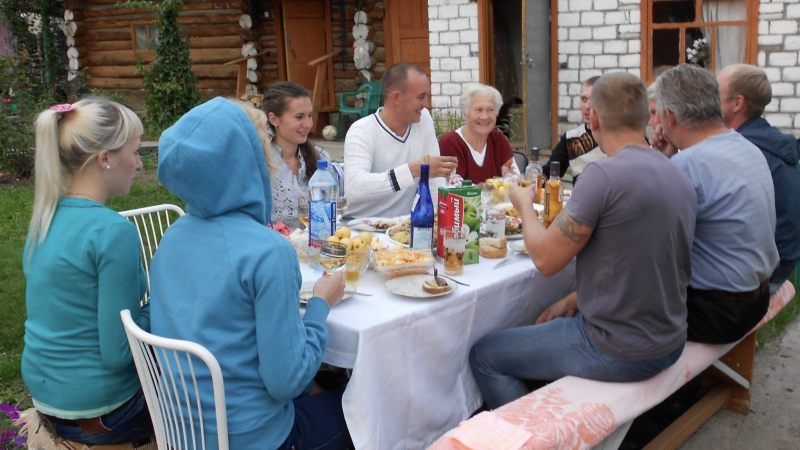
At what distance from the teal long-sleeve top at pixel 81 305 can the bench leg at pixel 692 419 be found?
210 cm

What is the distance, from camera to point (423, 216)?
2.62 m

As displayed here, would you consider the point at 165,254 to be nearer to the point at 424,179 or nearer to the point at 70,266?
the point at 70,266

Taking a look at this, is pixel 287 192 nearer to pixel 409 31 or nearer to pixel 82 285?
pixel 82 285

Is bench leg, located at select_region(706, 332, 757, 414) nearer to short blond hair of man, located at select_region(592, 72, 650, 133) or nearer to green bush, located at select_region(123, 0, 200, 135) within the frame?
short blond hair of man, located at select_region(592, 72, 650, 133)

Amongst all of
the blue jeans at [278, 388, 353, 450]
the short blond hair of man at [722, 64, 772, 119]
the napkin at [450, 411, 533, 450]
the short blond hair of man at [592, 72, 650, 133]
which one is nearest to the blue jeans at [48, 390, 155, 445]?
the blue jeans at [278, 388, 353, 450]

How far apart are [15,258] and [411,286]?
14.7 feet

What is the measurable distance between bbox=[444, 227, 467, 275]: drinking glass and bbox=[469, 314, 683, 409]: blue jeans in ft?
0.93

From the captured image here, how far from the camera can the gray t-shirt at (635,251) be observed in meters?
2.04

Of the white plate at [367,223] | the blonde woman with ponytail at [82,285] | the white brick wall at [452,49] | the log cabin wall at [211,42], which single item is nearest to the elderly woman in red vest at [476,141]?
the white plate at [367,223]

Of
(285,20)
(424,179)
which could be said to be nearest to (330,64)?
(285,20)

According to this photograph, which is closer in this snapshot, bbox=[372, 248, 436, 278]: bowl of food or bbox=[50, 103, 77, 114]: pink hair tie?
bbox=[50, 103, 77, 114]: pink hair tie

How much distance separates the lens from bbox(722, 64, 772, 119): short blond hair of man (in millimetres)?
3057

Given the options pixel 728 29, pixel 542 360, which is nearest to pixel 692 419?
pixel 542 360

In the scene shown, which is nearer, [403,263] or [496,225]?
[403,263]
